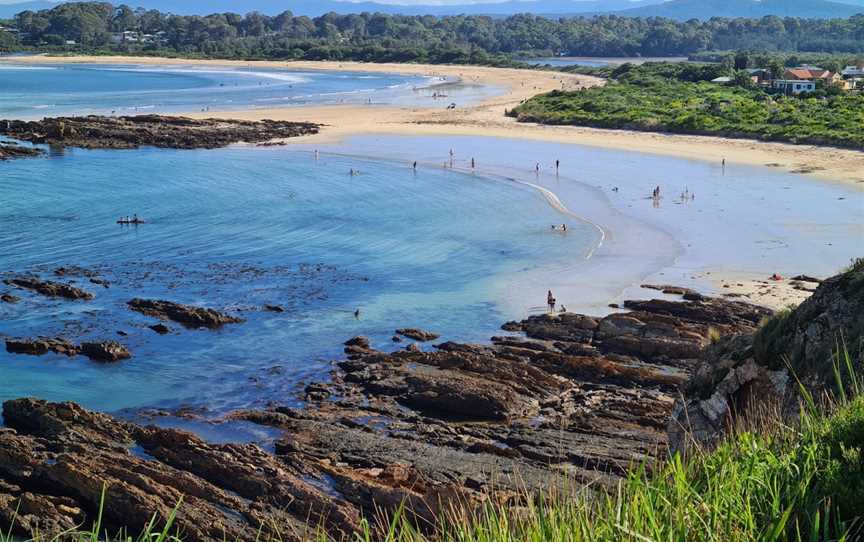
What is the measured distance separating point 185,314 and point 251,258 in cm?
667

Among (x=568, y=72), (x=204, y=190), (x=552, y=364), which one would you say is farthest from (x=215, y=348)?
(x=568, y=72)

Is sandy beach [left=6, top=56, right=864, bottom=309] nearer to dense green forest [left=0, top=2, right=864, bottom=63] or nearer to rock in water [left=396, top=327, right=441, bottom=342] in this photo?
rock in water [left=396, top=327, right=441, bottom=342]

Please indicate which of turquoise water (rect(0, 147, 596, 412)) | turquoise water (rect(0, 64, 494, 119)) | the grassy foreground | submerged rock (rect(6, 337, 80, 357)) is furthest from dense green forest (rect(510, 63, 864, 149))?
the grassy foreground

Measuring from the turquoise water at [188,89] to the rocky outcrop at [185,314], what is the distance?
44908 millimetres

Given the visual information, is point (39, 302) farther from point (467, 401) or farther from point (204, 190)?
point (204, 190)

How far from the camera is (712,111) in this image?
6053 centimetres

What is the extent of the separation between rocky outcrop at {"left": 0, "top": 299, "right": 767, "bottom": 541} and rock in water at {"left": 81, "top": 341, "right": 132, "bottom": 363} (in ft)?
11.6

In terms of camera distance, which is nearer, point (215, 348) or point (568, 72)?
point (215, 348)

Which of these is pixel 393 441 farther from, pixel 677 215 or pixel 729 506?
pixel 677 215

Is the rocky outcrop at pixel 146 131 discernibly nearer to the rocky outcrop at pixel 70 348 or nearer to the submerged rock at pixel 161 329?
the submerged rock at pixel 161 329

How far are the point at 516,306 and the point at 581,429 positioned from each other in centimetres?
844

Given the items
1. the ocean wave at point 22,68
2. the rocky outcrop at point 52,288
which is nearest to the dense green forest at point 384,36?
the ocean wave at point 22,68

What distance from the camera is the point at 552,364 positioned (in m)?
18.6

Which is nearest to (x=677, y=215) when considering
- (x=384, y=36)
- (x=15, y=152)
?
(x=15, y=152)
